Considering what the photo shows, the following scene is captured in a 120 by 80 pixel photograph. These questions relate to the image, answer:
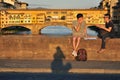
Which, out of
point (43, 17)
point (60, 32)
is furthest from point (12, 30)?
point (43, 17)

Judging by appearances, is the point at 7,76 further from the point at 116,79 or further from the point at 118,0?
the point at 118,0

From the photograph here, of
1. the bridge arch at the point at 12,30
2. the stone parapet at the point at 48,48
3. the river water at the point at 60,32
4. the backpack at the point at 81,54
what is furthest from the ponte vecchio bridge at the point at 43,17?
the backpack at the point at 81,54

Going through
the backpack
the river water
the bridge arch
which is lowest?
the river water

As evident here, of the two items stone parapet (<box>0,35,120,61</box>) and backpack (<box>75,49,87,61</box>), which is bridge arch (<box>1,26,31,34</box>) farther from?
backpack (<box>75,49,87,61</box>)

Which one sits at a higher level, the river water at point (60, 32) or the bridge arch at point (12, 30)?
the bridge arch at point (12, 30)

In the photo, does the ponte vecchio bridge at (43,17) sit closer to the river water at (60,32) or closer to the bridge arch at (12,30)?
the river water at (60,32)

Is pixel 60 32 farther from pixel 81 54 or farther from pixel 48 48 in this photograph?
pixel 81 54

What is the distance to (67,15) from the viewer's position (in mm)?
105062

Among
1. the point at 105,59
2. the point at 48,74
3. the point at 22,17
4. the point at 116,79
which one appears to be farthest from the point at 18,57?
the point at 22,17

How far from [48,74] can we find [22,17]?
92.6 metres

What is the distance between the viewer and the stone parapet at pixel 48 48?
17484 millimetres

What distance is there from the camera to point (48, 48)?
58.3ft

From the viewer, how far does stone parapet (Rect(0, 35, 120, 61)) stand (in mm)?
17484

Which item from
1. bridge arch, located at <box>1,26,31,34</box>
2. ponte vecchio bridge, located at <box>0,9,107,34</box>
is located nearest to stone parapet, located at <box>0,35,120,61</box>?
ponte vecchio bridge, located at <box>0,9,107,34</box>
